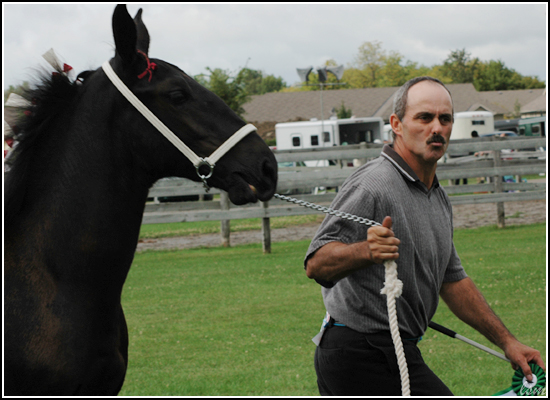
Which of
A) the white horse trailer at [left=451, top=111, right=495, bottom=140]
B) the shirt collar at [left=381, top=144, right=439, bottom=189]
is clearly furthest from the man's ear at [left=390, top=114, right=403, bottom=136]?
the white horse trailer at [left=451, top=111, right=495, bottom=140]

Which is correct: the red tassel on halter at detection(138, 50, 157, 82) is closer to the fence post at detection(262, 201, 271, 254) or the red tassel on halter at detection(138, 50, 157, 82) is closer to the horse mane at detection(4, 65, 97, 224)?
the horse mane at detection(4, 65, 97, 224)

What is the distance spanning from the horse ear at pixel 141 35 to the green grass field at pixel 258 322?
2700 millimetres

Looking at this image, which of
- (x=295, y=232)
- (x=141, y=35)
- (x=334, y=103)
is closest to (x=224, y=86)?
(x=295, y=232)

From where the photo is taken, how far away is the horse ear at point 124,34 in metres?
2.38

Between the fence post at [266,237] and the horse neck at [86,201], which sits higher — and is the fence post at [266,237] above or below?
below

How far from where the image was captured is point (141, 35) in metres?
2.79

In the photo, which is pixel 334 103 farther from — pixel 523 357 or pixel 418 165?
pixel 523 357

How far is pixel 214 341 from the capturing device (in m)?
5.65

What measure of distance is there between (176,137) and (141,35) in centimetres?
64

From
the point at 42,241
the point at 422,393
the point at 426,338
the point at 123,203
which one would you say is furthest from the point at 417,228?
the point at 426,338

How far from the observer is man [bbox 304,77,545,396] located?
2615 millimetres

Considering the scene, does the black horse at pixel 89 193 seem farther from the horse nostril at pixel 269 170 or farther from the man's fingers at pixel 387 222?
the man's fingers at pixel 387 222

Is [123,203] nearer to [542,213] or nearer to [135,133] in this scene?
[135,133]

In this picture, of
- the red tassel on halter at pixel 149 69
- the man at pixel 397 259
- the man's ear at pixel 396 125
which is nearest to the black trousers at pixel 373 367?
the man at pixel 397 259
